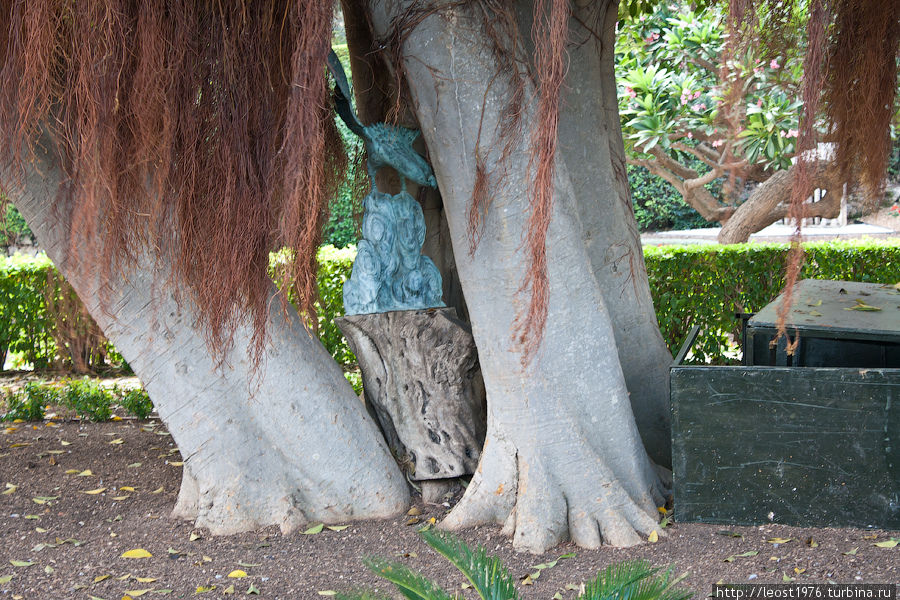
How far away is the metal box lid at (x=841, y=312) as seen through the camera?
3.60m

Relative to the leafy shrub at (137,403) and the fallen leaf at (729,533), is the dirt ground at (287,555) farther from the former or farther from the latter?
the leafy shrub at (137,403)

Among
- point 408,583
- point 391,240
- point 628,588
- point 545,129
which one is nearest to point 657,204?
point 391,240

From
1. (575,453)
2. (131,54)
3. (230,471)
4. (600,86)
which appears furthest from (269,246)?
(600,86)

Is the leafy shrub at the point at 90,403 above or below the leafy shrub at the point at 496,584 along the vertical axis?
below

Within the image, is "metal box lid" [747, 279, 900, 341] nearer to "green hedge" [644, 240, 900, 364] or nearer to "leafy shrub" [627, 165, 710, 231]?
"green hedge" [644, 240, 900, 364]

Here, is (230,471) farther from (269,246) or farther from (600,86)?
(600,86)

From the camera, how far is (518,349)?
3416mm

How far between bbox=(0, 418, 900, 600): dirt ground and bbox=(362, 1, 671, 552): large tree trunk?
0.53ft

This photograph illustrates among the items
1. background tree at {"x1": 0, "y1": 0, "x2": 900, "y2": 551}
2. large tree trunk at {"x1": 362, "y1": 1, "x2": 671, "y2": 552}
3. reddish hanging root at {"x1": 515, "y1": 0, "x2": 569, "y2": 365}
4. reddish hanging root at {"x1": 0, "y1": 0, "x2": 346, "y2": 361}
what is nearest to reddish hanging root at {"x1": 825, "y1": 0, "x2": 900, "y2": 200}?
background tree at {"x1": 0, "y1": 0, "x2": 900, "y2": 551}

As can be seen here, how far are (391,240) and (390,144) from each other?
489 millimetres

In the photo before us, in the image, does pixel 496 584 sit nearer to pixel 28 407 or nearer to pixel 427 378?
pixel 427 378

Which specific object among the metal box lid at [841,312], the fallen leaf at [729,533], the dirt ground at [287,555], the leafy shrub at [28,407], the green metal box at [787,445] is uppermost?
the metal box lid at [841,312]

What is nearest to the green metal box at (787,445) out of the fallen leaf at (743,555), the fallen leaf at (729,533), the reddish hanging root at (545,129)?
the fallen leaf at (729,533)

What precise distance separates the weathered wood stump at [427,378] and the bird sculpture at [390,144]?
728 mm
